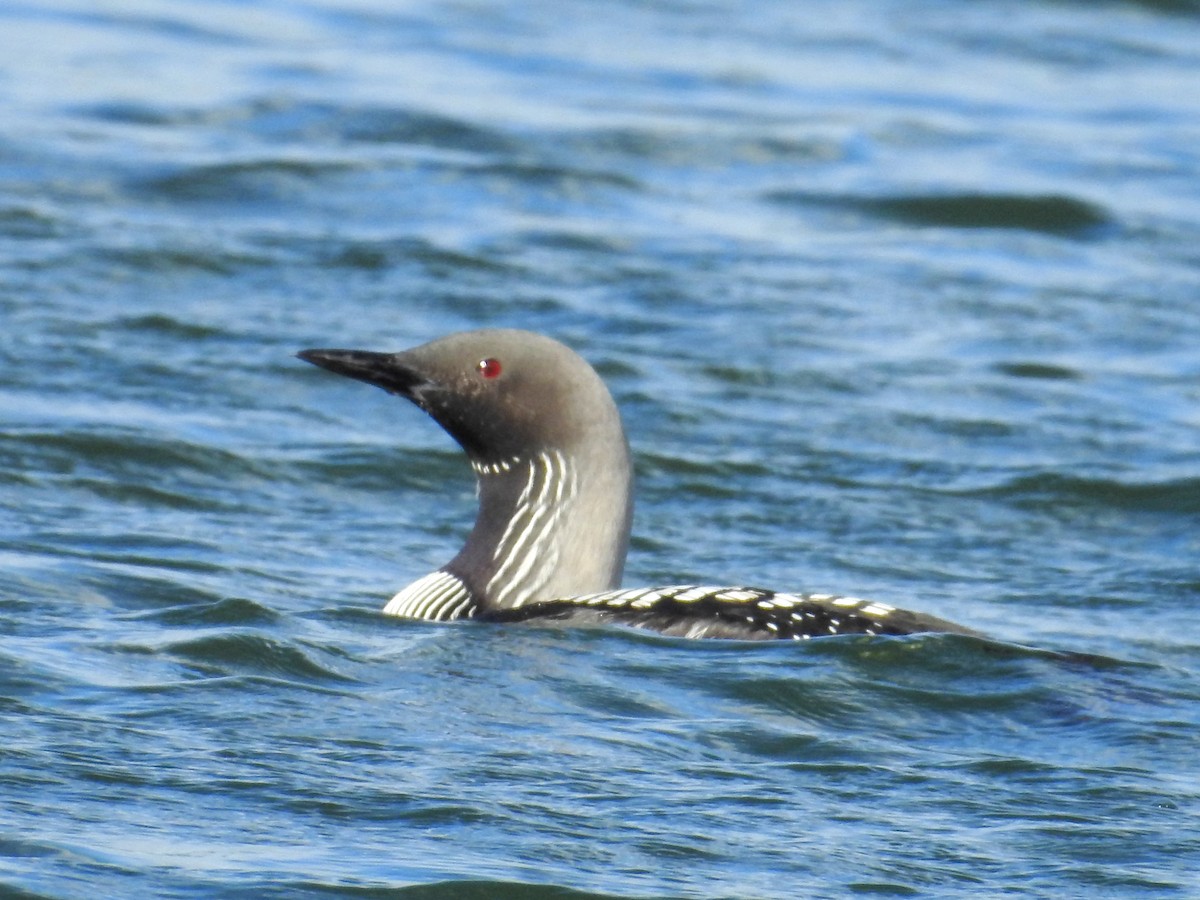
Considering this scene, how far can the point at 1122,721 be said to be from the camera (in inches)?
232

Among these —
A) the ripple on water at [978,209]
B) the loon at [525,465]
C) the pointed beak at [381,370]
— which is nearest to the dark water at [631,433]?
the ripple on water at [978,209]

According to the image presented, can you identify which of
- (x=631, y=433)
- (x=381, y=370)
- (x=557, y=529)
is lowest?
(x=631, y=433)

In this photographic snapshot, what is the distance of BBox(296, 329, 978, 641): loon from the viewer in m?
6.93

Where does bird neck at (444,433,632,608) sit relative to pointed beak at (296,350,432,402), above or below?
below

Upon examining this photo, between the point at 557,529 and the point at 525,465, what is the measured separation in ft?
0.70

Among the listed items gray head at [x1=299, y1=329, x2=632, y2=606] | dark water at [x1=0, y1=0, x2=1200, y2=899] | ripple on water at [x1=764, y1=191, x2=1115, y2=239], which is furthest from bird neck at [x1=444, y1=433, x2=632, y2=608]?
ripple on water at [x1=764, y1=191, x2=1115, y2=239]

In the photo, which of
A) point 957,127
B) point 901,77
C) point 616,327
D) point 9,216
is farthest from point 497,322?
point 901,77

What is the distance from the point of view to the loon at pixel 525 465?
6926 millimetres

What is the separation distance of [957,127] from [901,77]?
161cm

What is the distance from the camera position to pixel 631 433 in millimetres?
10633

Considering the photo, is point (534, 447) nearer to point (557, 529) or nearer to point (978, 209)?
point (557, 529)

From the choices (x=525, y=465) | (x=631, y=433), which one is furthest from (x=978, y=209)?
(x=525, y=465)

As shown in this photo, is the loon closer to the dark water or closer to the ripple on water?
the dark water

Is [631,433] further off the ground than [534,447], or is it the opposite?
[534,447]
